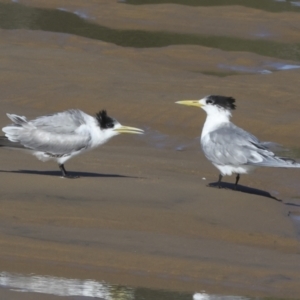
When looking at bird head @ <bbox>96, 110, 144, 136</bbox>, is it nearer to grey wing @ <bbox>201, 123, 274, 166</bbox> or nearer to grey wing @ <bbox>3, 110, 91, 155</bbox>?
grey wing @ <bbox>3, 110, 91, 155</bbox>

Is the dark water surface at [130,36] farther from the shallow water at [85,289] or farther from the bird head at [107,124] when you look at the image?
the shallow water at [85,289]

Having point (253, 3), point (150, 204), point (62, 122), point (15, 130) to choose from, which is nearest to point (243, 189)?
point (150, 204)

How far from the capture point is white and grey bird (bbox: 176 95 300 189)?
31.8 feet

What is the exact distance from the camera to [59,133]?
9461mm

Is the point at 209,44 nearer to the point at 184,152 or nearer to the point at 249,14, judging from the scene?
the point at 249,14

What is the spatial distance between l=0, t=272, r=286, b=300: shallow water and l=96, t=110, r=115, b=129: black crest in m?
2.55

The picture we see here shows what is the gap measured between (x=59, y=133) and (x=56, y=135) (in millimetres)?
37

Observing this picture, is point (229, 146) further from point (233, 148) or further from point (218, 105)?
point (218, 105)

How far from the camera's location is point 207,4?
28.3m

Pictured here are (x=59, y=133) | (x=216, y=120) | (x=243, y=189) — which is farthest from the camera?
(x=243, y=189)

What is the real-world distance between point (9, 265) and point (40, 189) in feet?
5.91

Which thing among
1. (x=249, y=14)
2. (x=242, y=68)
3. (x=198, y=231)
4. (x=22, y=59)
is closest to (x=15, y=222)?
(x=198, y=231)

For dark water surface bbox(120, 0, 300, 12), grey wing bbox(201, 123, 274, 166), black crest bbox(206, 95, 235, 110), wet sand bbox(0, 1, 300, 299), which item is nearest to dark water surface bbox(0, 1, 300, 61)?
dark water surface bbox(120, 0, 300, 12)

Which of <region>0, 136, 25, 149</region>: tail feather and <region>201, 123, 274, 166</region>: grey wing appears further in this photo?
<region>201, 123, 274, 166</region>: grey wing
